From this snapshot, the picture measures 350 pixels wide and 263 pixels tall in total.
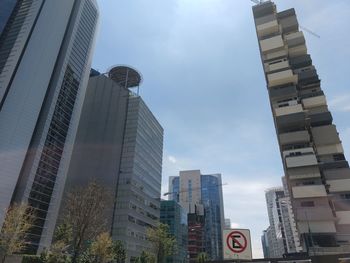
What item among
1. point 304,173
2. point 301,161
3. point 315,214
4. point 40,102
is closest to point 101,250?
point 315,214

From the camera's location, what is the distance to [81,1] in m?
125

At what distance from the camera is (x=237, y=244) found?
773 cm

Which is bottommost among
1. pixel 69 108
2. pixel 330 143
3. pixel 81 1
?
pixel 330 143

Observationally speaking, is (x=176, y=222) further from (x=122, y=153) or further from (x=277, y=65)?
(x=277, y=65)

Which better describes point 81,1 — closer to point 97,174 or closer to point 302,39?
point 97,174

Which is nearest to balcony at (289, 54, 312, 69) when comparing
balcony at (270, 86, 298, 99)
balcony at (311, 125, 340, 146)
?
balcony at (270, 86, 298, 99)

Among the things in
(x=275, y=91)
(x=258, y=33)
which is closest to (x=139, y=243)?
(x=275, y=91)

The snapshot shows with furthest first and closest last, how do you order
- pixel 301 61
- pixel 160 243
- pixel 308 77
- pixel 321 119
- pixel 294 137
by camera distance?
pixel 301 61 → pixel 308 77 → pixel 321 119 → pixel 294 137 → pixel 160 243

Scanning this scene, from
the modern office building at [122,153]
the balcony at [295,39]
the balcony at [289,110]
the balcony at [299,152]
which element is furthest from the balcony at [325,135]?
the modern office building at [122,153]

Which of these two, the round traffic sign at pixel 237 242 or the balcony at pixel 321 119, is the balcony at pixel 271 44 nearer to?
the balcony at pixel 321 119

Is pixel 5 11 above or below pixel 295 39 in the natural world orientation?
above

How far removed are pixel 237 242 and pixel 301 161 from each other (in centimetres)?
6811

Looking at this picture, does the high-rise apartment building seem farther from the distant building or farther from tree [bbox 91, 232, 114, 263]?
the distant building

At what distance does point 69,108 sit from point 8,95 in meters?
26.1
